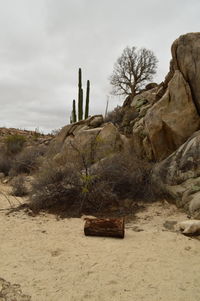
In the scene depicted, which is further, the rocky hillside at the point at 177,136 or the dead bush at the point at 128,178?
the dead bush at the point at 128,178

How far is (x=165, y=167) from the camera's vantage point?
5.76 metres

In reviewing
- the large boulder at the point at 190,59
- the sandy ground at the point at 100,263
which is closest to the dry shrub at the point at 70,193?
the sandy ground at the point at 100,263

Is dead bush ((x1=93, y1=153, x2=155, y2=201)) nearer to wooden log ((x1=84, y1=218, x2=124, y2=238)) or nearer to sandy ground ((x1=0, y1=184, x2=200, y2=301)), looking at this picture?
sandy ground ((x1=0, y1=184, x2=200, y2=301))

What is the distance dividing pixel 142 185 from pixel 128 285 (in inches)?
140

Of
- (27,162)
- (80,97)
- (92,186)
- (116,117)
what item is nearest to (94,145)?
(92,186)

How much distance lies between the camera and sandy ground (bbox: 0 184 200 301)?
97.0 inches

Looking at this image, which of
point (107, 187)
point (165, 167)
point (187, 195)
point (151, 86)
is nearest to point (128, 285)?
point (187, 195)

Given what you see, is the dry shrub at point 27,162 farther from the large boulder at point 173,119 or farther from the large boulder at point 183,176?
the large boulder at point 183,176

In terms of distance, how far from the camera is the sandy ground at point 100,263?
2463 mm

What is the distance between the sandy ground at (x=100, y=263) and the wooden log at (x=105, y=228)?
3.9 inches

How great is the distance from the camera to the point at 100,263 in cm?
304

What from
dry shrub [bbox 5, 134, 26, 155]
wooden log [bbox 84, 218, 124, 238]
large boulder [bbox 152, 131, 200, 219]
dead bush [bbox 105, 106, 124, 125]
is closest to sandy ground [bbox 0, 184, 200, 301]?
wooden log [bbox 84, 218, 124, 238]

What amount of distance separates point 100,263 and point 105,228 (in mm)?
916

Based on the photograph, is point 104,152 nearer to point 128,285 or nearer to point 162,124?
point 162,124
